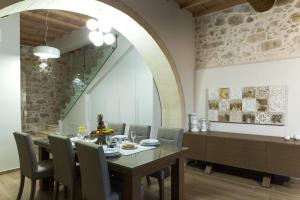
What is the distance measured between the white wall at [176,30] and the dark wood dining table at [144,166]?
202 cm

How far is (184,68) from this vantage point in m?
4.45

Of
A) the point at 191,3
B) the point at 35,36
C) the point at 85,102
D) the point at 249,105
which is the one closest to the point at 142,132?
the point at 249,105

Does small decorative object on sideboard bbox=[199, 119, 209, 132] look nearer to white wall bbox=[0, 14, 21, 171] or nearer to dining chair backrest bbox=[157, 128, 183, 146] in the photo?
dining chair backrest bbox=[157, 128, 183, 146]

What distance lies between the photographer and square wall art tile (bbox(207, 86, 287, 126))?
3.68m

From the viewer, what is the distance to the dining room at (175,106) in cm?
260

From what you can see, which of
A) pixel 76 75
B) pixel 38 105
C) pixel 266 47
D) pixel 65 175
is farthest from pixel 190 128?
pixel 38 105

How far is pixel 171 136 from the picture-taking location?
10.3ft

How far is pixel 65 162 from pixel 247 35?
12.0 feet

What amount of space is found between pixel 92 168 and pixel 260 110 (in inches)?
121

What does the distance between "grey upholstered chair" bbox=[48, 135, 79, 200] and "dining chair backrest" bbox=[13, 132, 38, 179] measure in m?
0.30

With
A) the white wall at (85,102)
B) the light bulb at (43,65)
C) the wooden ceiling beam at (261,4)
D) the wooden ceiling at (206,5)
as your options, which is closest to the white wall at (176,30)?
the wooden ceiling at (206,5)

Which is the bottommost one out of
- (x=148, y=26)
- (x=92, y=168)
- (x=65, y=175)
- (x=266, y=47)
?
(x=65, y=175)

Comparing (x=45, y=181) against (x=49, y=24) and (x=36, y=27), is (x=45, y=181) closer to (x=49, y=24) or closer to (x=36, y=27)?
(x=49, y=24)

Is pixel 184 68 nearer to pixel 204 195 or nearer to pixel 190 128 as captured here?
pixel 190 128
